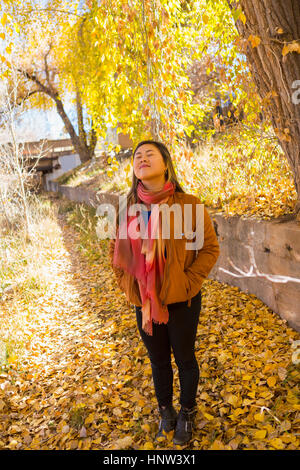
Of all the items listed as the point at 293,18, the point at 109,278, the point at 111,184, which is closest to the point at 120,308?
the point at 109,278

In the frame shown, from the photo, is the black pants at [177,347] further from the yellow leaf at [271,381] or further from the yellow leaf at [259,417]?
the yellow leaf at [271,381]

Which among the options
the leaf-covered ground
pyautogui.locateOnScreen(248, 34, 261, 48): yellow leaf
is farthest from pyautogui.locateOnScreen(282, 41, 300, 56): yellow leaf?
the leaf-covered ground

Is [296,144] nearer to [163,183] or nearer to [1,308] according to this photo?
[163,183]

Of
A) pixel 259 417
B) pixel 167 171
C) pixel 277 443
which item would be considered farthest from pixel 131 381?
pixel 167 171

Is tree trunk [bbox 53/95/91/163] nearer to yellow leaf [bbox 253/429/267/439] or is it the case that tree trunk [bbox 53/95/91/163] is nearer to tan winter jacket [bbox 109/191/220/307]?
tan winter jacket [bbox 109/191/220/307]

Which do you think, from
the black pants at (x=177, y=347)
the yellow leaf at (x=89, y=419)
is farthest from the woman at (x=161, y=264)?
the yellow leaf at (x=89, y=419)

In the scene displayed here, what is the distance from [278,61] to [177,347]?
2242 mm

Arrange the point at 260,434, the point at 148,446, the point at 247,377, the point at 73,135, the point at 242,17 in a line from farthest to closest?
1. the point at 73,135
2. the point at 247,377
3. the point at 242,17
4. the point at 148,446
5. the point at 260,434

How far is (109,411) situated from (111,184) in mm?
7650

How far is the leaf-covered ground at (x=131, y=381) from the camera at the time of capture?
2.66 m

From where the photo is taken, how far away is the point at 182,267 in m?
2.23

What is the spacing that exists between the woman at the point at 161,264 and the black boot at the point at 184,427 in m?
0.12

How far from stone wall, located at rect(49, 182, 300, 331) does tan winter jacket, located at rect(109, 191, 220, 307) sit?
1290 mm

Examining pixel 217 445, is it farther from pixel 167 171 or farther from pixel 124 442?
pixel 167 171
